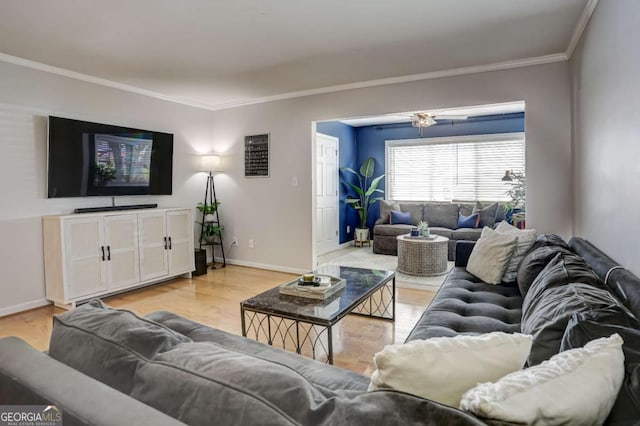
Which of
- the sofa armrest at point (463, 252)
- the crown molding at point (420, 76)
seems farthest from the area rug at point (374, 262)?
the crown molding at point (420, 76)

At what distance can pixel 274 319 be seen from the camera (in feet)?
11.1

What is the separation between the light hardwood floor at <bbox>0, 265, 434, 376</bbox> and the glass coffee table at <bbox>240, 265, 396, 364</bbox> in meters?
0.15

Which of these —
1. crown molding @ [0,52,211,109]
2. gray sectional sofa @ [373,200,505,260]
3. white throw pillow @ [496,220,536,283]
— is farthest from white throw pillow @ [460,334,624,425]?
gray sectional sofa @ [373,200,505,260]

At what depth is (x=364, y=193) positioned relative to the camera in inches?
295

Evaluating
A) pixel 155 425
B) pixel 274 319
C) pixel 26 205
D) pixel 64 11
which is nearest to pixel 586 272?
pixel 155 425

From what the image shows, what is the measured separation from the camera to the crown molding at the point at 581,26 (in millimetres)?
2591

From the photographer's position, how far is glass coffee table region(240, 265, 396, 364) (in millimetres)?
2238

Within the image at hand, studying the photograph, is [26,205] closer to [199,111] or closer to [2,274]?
[2,274]

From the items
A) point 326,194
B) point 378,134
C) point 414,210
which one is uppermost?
point 378,134

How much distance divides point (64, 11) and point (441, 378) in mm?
3232

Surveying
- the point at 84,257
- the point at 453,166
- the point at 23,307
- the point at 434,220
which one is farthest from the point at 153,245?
the point at 453,166

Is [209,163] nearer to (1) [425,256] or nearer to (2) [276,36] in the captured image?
(2) [276,36]

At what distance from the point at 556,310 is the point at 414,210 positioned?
562 centimetres

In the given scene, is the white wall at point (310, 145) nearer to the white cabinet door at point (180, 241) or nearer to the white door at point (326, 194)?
the white cabinet door at point (180, 241)
